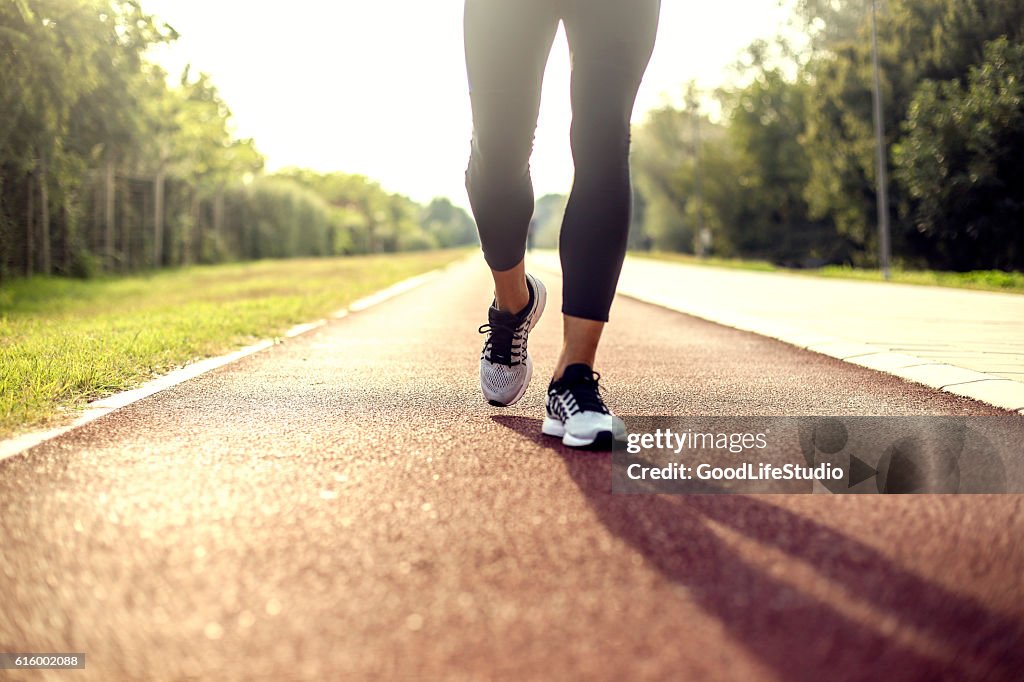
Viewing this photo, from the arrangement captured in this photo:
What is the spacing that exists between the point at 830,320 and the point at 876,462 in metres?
5.61

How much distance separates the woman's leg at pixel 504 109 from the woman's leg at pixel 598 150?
5.2 inches

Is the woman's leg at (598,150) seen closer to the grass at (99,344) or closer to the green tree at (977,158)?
the grass at (99,344)

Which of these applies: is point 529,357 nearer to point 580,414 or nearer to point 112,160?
point 580,414

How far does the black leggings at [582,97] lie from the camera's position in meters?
2.79

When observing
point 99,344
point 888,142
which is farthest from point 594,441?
point 888,142

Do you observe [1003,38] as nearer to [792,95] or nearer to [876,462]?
[876,462]

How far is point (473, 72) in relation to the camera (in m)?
2.92

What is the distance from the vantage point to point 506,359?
10.8 ft

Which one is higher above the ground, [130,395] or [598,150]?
[598,150]

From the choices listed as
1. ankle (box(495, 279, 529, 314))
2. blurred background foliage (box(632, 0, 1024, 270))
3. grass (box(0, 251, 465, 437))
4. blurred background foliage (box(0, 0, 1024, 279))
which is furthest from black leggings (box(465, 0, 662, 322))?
blurred background foliage (box(632, 0, 1024, 270))

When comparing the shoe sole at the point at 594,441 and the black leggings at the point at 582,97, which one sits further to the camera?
the black leggings at the point at 582,97

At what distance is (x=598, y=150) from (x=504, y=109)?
1.11ft

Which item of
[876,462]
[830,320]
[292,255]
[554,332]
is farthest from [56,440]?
[292,255]

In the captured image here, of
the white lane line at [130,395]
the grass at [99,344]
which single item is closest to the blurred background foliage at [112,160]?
the grass at [99,344]
